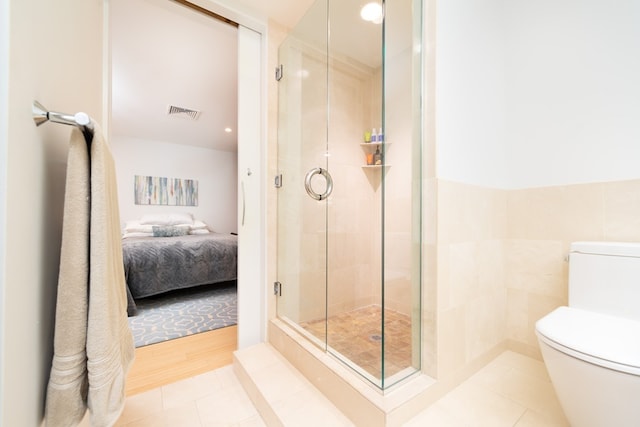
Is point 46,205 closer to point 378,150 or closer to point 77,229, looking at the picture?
point 77,229

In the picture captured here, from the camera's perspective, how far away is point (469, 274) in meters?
1.26

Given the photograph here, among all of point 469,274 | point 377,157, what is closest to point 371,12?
point 377,157

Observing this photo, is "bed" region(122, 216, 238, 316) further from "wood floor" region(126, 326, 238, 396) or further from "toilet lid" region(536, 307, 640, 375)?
"toilet lid" region(536, 307, 640, 375)

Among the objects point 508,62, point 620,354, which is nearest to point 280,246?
Answer: point 620,354

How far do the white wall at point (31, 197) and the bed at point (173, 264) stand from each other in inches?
77.7

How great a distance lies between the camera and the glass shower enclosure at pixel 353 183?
1171mm

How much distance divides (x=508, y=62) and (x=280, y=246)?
181 cm

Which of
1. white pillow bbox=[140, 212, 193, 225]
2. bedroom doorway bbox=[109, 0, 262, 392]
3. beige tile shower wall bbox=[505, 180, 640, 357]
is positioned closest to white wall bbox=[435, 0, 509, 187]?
beige tile shower wall bbox=[505, 180, 640, 357]

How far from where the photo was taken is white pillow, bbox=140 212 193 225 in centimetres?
403

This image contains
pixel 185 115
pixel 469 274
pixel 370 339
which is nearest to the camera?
pixel 469 274

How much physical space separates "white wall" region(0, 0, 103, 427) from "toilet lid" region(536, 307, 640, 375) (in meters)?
1.39

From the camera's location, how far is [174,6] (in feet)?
4.87

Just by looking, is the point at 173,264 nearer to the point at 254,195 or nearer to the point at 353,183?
the point at 254,195

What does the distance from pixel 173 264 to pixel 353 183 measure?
83.0 inches
